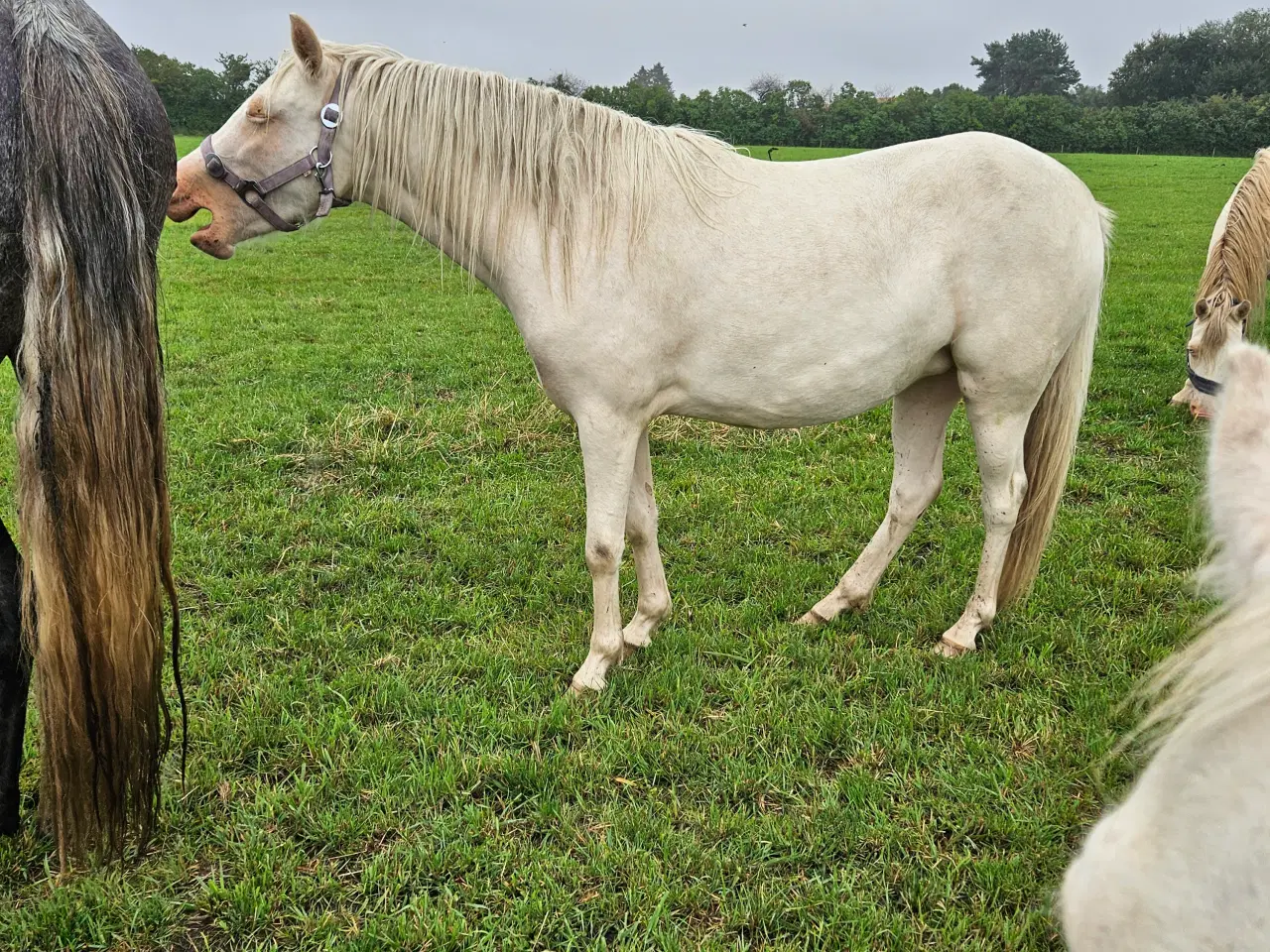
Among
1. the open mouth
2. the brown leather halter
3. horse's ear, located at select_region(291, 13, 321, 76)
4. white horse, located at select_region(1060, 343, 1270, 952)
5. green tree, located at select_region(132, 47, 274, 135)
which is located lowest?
white horse, located at select_region(1060, 343, 1270, 952)

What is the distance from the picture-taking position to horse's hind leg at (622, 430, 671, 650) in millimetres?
3160

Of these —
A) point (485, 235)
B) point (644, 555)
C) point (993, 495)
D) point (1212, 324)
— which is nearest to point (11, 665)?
point (485, 235)

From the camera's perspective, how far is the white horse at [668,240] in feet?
8.66

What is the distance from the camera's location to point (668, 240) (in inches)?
105

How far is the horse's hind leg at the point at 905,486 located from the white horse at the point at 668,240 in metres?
0.39

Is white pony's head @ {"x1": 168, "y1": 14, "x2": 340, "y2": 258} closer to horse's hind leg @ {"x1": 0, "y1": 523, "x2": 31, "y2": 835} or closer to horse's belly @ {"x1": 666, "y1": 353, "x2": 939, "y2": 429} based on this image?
horse's hind leg @ {"x1": 0, "y1": 523, "x2": 31, "y2": 835}

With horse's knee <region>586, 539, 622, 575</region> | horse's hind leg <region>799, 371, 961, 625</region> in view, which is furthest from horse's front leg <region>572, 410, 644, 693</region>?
horse's hind leg <region>799, 371, 961, 625</region>

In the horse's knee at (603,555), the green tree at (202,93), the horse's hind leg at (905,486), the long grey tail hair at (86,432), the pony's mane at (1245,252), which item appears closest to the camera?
the long grey tail hair at (86,432)

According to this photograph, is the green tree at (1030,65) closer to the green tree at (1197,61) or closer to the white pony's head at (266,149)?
the green tree at (1197,61)

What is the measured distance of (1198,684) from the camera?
74cm

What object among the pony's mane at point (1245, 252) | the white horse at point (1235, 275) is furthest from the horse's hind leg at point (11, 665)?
the pony's mane at point (1245, 252)

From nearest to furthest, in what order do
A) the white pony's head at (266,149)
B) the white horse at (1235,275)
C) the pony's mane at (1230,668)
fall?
the pony's mane at (1230,668) < the white pony's head at (266,149) < the white horse at (1235,275)

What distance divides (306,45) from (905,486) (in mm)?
2675

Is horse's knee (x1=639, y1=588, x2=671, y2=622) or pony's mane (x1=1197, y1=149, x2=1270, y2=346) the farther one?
pony's mane (x1=1197, y1=149, x2=1270, y2=346)
